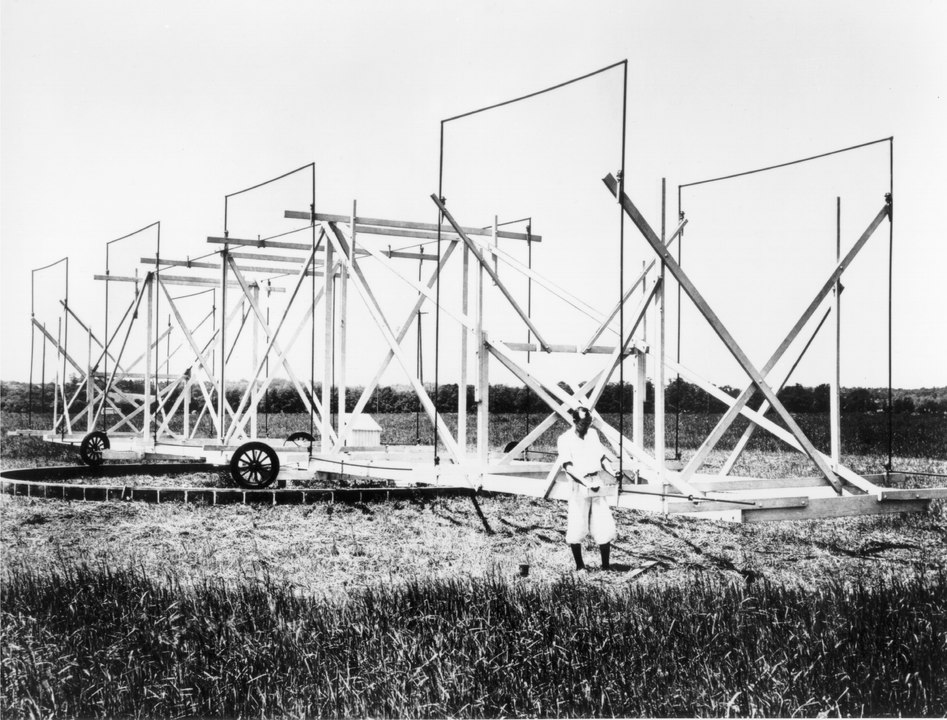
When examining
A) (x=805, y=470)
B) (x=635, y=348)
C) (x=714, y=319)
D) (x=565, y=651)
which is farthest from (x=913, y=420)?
(x=565, y=651)

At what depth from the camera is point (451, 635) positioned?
6.81 m

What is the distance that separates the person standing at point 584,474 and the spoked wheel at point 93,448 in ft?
36.8

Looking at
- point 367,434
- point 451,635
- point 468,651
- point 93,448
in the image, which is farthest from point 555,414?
point 93,448

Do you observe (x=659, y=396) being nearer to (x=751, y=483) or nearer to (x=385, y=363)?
(x=751, y=483)

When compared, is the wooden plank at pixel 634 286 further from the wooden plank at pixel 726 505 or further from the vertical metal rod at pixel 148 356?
the vertical metal rod at pixel 148 356

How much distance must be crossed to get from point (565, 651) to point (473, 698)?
0.79 meters

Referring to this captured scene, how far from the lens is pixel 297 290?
44.1 feet

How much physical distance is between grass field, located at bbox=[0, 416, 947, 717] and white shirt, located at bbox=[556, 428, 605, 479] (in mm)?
1008

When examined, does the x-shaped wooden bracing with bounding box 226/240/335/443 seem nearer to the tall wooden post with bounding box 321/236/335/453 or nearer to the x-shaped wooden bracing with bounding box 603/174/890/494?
the tall wooden post with bounding box 321/236/335/453

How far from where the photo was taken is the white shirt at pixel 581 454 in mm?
9617

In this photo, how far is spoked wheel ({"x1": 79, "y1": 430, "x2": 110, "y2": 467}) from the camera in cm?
1842

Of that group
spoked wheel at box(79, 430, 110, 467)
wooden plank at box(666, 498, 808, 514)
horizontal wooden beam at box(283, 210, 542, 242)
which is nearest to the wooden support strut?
horizontal wooden beam at box(283, 210, 542, 242)

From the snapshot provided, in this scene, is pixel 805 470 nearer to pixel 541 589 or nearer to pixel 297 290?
pixel 297 290

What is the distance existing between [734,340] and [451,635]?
11.1ft
